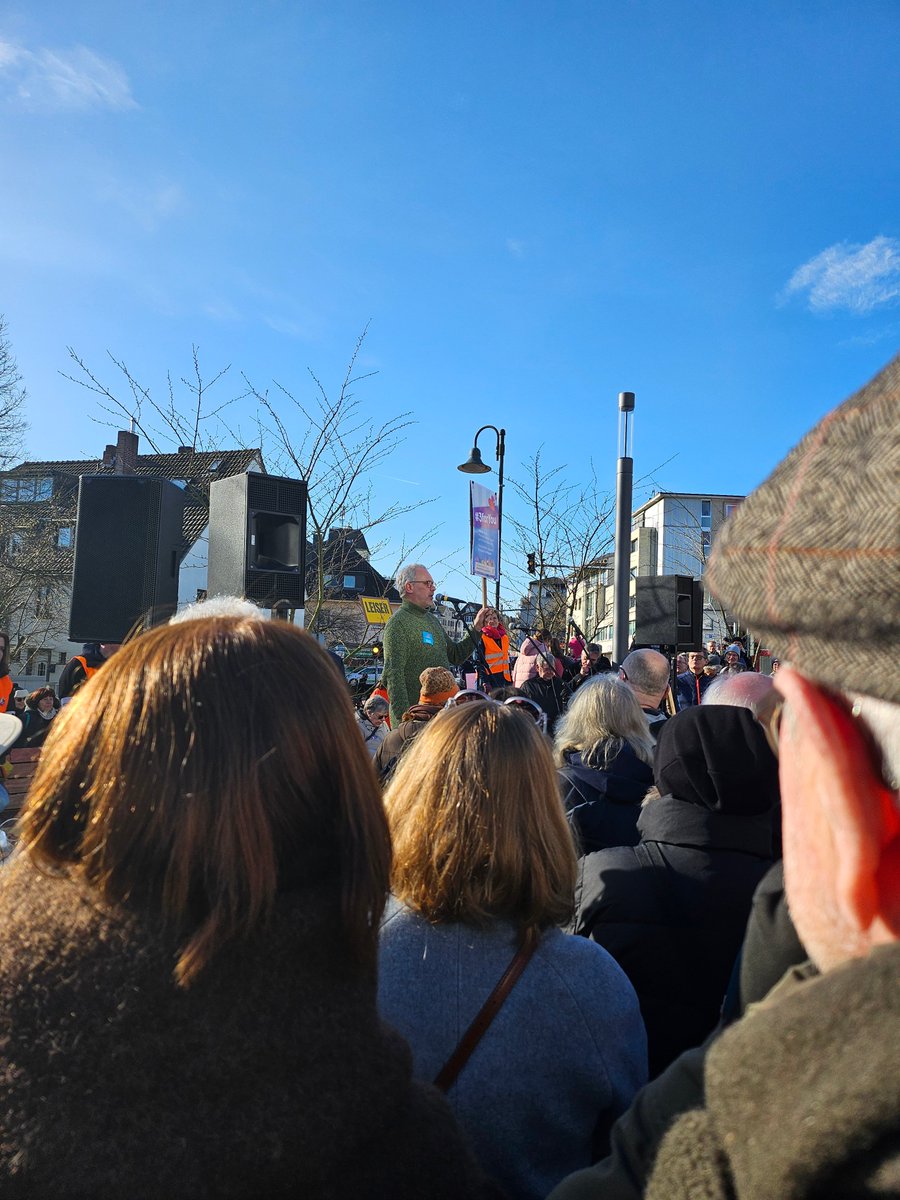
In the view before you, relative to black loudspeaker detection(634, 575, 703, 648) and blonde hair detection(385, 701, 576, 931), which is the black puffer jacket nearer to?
blonde hair detection(385, 701, 576, 931)

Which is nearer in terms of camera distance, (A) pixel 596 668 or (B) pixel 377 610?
(B) pixel 377 610

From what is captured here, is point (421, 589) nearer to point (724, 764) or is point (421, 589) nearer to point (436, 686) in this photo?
point (436, 686)

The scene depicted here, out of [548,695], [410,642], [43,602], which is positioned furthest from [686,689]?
[43,602]

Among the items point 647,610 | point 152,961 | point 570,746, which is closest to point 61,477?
point 647,610

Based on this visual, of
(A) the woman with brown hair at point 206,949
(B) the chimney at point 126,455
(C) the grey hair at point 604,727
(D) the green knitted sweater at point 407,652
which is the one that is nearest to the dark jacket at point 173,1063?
(A) the woman with brown hair at point 206,949

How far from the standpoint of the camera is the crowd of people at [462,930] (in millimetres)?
580

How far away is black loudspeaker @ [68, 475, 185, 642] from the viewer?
629 centimetres

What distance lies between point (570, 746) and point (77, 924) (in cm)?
314

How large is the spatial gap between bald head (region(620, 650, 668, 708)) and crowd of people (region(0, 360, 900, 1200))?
3191 mm

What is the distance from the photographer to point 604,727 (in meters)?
3.92

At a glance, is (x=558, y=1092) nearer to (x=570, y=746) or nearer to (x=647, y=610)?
(x=570, y=746)

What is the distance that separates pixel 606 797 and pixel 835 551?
3.24m

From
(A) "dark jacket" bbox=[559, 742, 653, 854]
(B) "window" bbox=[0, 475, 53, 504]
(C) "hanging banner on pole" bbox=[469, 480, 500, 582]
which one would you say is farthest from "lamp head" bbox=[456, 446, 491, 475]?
(B) "window" bbox=[0, 475, 53, 504]

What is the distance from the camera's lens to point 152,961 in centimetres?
106
